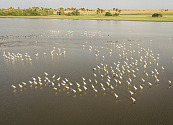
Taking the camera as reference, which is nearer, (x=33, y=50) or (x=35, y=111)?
(x=35, y=111)

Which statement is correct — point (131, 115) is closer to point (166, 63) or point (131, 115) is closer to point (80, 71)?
point (80, 71)

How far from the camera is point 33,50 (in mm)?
53531

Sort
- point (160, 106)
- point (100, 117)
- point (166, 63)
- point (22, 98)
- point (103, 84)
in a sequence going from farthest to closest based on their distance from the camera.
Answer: point (166, 63)
point (103, 84)
point (22, 98)
point (160, 106)
point (100, 117)

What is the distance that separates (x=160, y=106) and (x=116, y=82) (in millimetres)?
8543

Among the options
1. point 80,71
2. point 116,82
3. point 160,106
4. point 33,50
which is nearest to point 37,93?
point 80,71

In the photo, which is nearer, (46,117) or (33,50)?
(46,117)

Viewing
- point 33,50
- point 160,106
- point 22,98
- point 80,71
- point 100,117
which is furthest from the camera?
point 33,50

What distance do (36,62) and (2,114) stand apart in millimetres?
20518

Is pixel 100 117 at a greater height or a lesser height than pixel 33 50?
lesser

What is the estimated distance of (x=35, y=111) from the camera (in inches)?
912

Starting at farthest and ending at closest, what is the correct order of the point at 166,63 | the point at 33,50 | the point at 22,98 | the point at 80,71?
the point at 33,50 < the point at 166,63 < the point at 80,71 < the point at 22,98

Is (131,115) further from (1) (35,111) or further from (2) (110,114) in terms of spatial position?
(1) (35,111)

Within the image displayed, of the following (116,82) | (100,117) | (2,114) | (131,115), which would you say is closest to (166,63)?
(116,82)

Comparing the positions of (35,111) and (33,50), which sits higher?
(33,50)
